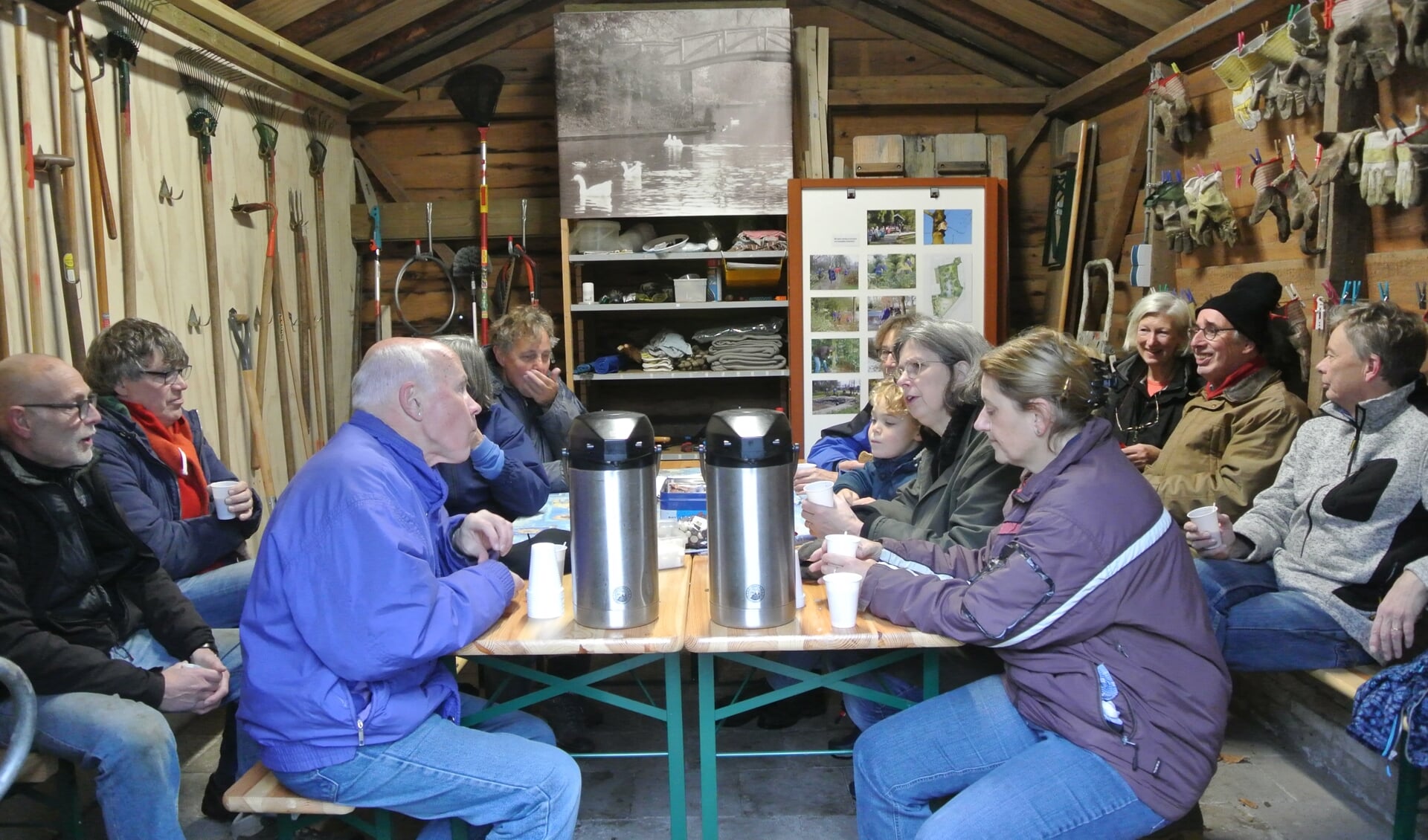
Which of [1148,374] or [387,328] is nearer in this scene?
[1148,374]

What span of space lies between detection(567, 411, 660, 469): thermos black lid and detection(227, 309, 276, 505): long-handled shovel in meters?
2.98

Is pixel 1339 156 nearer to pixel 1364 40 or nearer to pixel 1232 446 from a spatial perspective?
pixel 1364 40

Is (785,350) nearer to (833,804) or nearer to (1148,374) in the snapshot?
(1148,374)

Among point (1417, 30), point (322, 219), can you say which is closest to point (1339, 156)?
point (1417, 30)

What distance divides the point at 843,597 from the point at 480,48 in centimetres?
512

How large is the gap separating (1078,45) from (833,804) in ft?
13.6

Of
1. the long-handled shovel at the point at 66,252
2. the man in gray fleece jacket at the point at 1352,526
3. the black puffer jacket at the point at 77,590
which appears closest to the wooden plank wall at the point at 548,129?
the long-handled shovel at the point at 66,252

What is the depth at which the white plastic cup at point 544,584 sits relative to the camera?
2.43 m

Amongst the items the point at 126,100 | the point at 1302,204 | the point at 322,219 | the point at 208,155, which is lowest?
the point at 1302,204

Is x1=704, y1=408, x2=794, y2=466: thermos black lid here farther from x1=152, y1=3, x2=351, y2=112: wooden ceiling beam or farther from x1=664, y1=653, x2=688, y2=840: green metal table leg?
x1=152, y1=3, x2=351, y2=112: wooden ceiling beam

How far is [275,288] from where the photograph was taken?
17.4 feet

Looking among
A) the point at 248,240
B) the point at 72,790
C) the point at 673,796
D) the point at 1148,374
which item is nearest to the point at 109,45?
the point at 248,240

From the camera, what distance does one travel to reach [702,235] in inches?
253

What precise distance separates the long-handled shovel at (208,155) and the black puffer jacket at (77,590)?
1927 mm
